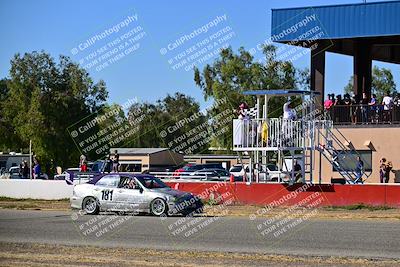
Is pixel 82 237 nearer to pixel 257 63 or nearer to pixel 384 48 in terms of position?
pixel 384 48

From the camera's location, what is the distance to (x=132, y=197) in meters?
26.9

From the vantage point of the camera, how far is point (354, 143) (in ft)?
118

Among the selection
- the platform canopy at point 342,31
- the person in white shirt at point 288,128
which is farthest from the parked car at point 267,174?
the platform canopy at point 342,31

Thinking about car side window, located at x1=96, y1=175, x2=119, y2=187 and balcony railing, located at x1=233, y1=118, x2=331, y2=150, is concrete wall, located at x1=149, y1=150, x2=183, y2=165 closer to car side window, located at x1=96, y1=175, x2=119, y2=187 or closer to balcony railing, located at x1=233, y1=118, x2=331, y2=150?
balcony railing, located at x1=233, y1=118, x2=331, y2=150

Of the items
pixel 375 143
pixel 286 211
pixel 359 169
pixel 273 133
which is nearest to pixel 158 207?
pixel 286 211

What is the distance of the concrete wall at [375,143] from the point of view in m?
35.1

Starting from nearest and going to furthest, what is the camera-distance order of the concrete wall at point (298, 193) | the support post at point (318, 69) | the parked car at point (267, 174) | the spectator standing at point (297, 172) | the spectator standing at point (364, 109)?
1. the concrete wall at point (298, 193)
2. the spectator standing at point (297, 172)
3. the parked car at point (267, 174)
4. the spectator standing at point (364, 109)
5. the support post at point (318, 69)

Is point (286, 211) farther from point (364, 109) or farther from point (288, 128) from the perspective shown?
point (364, 109)

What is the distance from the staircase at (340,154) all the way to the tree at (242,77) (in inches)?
990

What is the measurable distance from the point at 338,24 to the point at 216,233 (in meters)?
18.1

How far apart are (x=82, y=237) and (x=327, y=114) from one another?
749 inches

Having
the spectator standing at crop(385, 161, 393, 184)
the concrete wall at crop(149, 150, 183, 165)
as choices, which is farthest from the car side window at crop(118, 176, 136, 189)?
the concrete wall at crop(149, 150, 183, 165)

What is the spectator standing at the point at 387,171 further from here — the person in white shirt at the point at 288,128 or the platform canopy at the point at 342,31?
the platform canopy at the point at 342,31

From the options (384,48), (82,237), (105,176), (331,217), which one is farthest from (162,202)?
(384,48)
